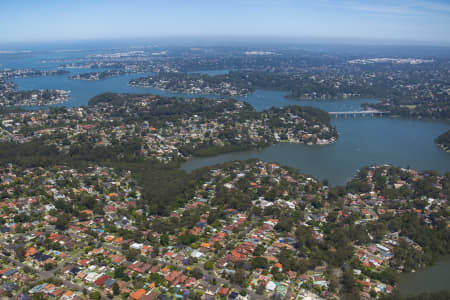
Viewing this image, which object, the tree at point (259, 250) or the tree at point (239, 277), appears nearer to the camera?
the tree at point (239, 277)

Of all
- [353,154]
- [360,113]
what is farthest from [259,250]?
[360,113]

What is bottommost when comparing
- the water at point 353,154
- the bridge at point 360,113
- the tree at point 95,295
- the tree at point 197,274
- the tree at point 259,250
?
the tree at point 95,295

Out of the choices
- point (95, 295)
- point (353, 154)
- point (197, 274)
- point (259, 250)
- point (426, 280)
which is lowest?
point (426, 280)

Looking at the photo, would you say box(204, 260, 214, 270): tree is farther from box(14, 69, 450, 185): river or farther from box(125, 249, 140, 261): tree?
box(14, 69, 450, 185): river

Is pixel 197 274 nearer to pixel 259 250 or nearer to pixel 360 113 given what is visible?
pixel 259 250

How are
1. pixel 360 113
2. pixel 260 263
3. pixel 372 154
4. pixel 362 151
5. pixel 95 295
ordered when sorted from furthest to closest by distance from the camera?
pixel 360 113 → pixel 362 151 → pixel 372 154 → pixel 260 263 → pixel 95 295

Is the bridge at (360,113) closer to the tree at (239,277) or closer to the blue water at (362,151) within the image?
the blue water at (362,151)

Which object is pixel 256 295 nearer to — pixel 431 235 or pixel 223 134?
pixel 431 235

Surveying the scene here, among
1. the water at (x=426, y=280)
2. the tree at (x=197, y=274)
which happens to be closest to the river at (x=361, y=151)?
the water at (x=426, y=280)

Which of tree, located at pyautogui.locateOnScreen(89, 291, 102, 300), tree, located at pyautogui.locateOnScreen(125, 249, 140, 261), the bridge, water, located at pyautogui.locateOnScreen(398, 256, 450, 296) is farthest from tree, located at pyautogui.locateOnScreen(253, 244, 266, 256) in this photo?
the bridge
